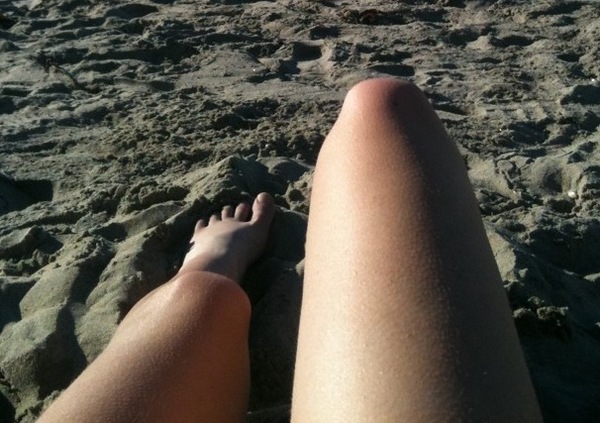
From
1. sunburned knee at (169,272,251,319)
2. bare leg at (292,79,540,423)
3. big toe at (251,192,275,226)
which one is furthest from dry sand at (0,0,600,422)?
bare leg at (292,79,540,423)

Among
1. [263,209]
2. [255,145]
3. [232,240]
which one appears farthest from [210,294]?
[255,145]

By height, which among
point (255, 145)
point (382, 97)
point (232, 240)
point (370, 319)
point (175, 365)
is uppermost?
point (382, 97)

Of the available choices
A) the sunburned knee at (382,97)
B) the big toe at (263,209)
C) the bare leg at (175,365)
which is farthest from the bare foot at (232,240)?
the sunburned knee at (382,97)

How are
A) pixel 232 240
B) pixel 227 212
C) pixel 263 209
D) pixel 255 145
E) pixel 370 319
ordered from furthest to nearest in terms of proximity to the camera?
pixel 255 145 → pixel 227 212 → pixel 263 209 → pixel 232 240 → pixel 370 319

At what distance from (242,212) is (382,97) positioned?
3.96 feet

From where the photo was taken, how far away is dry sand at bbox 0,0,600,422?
1989 mm

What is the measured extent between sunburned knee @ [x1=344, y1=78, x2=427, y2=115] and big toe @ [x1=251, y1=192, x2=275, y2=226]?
1035 millimetres

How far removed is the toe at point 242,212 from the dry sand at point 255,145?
0.31ft

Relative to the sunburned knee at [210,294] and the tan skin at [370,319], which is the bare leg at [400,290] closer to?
the tan skin at [370,319]

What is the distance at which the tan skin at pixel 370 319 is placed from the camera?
1.06m

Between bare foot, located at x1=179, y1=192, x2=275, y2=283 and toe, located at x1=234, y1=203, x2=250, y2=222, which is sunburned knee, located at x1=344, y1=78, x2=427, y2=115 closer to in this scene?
bare foot, located at x1=179, y1=192, x2=275, y2=283

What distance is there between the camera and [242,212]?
258 cm

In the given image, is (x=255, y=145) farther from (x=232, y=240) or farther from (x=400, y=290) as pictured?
(x=400, y=290)

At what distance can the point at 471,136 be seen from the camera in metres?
3.29
